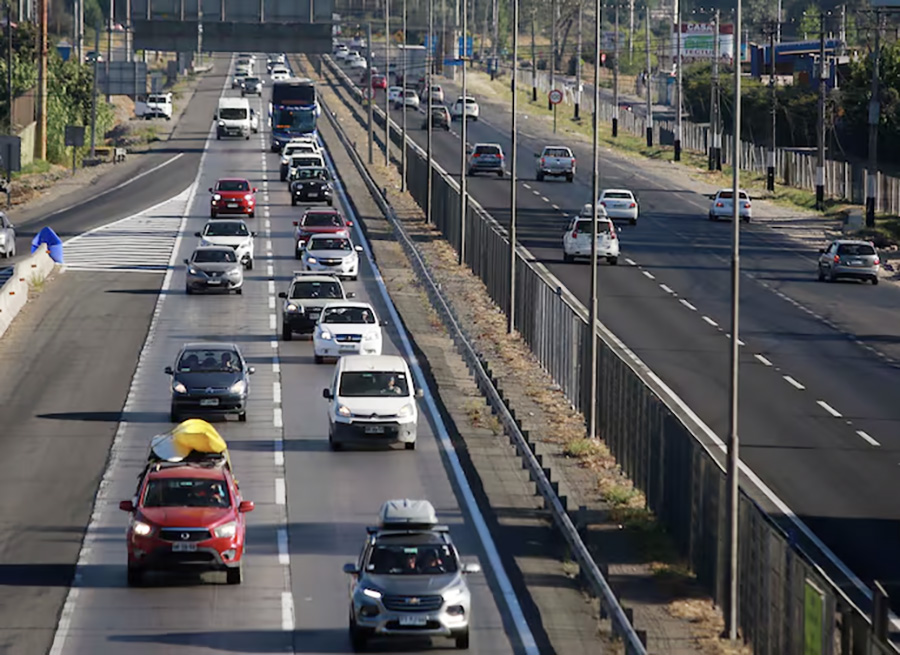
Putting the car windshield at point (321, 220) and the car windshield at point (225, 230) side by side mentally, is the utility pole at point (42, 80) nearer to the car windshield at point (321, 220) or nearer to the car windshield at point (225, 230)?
the car windshield at point (321, 220)

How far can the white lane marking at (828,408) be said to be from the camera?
3947 cm

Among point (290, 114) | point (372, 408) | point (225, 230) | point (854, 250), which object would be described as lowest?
point (372, 408)

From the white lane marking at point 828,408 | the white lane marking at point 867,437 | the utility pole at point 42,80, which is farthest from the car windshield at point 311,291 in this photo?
the utility pole at point 42,80

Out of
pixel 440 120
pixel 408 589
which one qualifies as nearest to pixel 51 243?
pixel 408 589

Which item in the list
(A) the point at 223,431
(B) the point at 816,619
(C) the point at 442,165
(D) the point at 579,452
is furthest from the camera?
(C) the point at 442,165

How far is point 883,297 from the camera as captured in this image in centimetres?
6078

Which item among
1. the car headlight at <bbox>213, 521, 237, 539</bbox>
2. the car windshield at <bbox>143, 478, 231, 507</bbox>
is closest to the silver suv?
the car headlight at <bbox>213, 521, 237, 539</bbox>

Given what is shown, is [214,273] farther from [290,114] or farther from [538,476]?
[290,114]

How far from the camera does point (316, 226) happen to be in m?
65.4

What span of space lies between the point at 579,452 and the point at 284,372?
471 inches

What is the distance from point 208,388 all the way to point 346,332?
772cm

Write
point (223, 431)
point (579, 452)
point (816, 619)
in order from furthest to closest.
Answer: point (223, 431), point (579, 452), point (816, 619)

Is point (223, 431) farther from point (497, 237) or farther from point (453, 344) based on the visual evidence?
point (497, 237)

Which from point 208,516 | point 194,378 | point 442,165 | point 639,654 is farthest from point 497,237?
point 442,165
